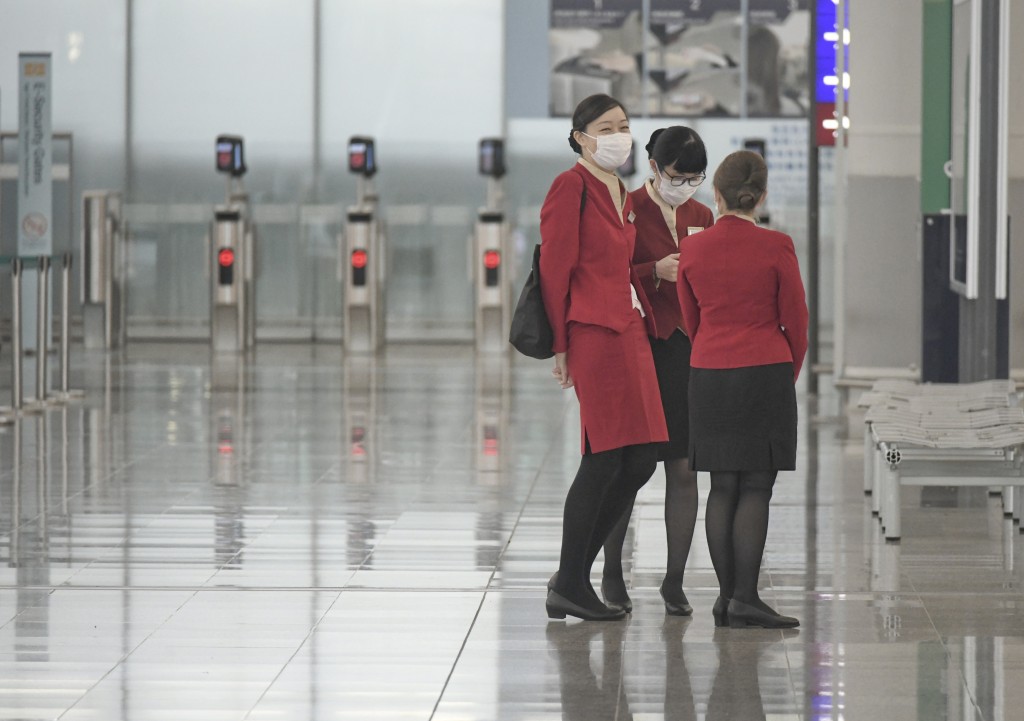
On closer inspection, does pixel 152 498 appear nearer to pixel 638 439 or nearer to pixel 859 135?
pixel 638 439

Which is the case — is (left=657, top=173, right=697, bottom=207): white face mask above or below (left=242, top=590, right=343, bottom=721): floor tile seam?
above

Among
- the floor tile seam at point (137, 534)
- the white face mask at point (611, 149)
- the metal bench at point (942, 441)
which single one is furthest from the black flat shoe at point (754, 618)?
the floor tile seam at point (137, 534)

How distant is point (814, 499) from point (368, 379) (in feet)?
22.0

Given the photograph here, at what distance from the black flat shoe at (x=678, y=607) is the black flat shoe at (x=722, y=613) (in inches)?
5.1

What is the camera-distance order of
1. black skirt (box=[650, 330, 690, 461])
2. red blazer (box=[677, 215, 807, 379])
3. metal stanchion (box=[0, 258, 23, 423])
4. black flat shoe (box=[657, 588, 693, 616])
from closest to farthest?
red blazer (box=[677, 215, 807, 379]) < black flat shoe (box=[657, 588, 693, 616]) < black skirt (box=[650, 330, 690, 461]) < metal stanchion (box=[0, 258, 23, 423])

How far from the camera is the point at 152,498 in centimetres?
738

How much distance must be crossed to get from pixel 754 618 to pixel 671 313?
99 cm

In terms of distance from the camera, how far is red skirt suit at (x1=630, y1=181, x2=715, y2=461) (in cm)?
518

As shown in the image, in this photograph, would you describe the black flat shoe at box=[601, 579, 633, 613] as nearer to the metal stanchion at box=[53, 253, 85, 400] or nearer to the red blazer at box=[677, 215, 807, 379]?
the red blazer at box=[677, 215, 807, 379]

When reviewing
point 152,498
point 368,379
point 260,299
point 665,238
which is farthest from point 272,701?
point 260,299

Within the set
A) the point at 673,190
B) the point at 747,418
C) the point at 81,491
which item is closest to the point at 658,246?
the point at 673,190

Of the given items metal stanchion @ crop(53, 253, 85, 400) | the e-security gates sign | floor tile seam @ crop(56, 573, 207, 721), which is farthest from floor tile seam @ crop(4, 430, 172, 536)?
the e-security gates sign

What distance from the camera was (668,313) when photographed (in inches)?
206

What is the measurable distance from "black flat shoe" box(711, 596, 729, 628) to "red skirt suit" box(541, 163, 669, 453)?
1.71 feet
